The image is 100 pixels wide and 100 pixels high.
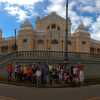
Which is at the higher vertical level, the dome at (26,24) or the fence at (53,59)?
the dome at (26,24)

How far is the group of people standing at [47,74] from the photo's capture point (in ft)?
84.3

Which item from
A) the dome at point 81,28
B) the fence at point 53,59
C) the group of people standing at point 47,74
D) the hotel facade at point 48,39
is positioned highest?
the dome at point 81,28

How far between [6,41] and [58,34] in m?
18.8

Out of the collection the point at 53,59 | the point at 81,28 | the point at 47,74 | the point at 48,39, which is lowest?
the point at 47,74

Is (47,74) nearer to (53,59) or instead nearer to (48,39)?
(53,59)

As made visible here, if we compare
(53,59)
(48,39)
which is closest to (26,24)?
(48,39)

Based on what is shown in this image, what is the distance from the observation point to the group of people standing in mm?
25688

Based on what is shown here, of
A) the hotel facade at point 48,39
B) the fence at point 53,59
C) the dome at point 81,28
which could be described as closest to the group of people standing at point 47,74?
the fence at point 53,59

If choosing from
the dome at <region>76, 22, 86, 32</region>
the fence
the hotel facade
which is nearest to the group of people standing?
the fence

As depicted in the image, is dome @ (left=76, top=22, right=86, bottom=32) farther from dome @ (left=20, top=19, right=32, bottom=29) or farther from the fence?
the fence

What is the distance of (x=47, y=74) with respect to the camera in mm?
25953

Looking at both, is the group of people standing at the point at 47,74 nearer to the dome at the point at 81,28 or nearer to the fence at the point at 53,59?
the fence at the point at 53,59

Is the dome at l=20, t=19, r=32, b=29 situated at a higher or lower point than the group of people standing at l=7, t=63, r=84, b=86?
higher

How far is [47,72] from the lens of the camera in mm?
26125
